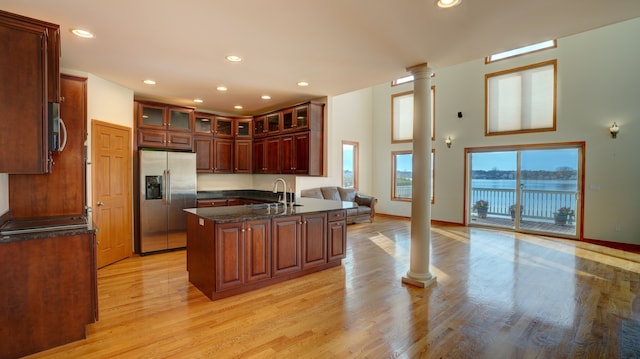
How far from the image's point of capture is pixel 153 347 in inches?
92.4

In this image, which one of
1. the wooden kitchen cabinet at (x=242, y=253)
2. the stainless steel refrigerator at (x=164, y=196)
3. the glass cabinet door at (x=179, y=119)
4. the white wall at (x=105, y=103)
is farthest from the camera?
the glass cabinet door at (x=179, y=119)

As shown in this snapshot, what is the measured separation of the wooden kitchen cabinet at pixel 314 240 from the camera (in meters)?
3.92

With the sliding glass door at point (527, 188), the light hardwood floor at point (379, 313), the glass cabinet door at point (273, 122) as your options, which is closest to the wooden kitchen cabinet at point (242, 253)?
the light hardwood floor at point (379, 313)

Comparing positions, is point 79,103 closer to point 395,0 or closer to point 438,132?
point 395,0

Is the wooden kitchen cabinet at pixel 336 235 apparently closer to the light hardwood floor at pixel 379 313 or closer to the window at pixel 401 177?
the light hardwood floor at pixel 379 313

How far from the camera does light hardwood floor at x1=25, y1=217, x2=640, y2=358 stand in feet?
7.73

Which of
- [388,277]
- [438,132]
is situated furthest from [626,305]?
[438,132]

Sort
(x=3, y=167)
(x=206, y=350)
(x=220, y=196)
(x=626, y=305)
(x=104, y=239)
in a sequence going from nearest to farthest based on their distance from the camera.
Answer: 1. (x=3, y=167)
2. (x=206, y=350)
3. (x=626, y=305)
4. (x=104, y=239)
5. (x=220, y=196)

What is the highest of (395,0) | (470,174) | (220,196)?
(395,0)

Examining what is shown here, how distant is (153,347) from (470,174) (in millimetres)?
7406

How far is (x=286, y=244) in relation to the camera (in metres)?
3.72

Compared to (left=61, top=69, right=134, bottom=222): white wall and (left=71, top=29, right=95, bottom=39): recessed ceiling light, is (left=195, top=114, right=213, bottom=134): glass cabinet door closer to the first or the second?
(left=61, top=69, right=134, bottom=222): white wall

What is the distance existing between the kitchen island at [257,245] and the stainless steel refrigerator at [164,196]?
67.5 inches

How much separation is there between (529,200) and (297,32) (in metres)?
6.54
